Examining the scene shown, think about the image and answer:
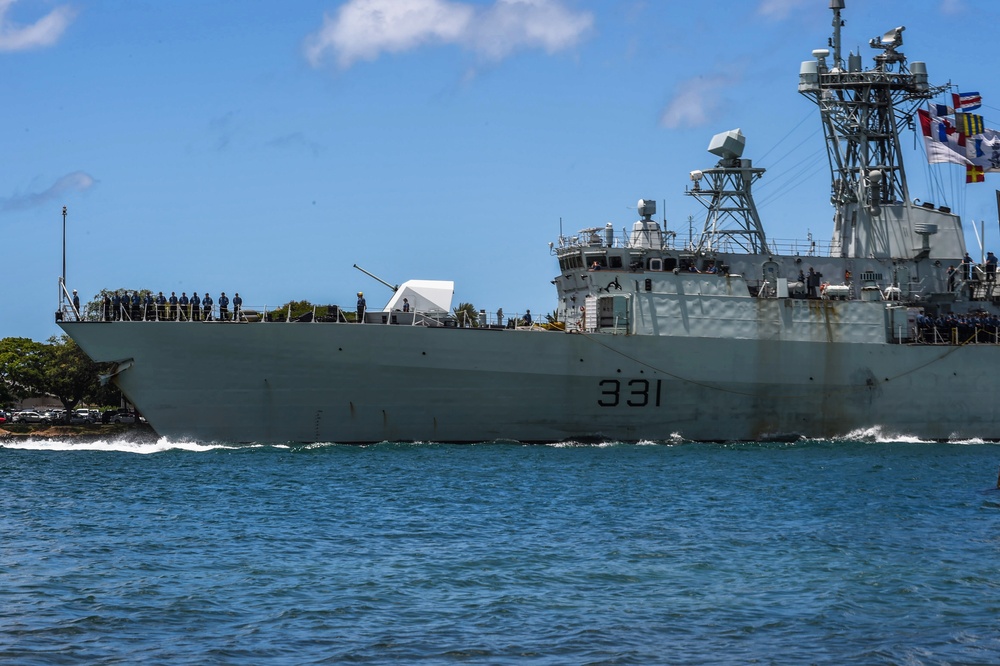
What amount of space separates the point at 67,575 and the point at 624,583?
7237mm

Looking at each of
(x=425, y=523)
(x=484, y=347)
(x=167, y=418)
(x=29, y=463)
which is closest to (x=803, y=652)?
(x=425, y=523)

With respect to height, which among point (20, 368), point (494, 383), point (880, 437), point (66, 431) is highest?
point (20, 368)

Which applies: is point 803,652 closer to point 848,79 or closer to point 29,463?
point 29,463

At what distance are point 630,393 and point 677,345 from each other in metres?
1.93

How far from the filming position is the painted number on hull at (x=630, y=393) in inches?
1229

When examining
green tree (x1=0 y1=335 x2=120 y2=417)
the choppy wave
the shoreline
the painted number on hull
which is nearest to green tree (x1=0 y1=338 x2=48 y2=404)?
green tree (x1=0 y1=335 x2=120 y2=417)

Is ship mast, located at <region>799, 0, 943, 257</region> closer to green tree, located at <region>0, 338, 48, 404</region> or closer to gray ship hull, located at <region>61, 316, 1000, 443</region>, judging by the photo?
gray ship hull, located at <region>61, 316, 1000, 443</region>

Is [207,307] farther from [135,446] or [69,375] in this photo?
[69,375]

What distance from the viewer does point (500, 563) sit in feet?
51.4

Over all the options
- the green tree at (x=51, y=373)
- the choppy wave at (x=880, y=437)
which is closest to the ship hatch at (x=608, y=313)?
the choppy wave at (x=880, y=437)

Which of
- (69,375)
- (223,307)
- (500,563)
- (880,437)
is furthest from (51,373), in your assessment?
(500,563)

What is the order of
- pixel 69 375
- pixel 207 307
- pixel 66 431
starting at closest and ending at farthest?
pixel 207 307 → pixel 66 431 → pixel 69 375

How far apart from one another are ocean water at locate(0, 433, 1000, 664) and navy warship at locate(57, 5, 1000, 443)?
2898 mm

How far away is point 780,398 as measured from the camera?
1303 inches
